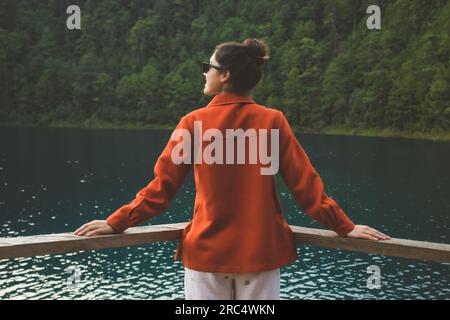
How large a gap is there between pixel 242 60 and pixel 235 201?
2.29 ft

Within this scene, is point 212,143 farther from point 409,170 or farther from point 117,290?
point 409,170

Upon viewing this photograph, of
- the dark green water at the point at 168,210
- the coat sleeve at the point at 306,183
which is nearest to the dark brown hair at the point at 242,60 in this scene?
the coat sleeve at the point at 306,183

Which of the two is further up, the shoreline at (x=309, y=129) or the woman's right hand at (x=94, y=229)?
the woman's right hand at (x=94, y=229)

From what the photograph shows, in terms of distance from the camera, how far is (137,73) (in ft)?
387

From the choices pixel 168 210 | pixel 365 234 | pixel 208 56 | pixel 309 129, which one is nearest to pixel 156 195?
pixel 365 234

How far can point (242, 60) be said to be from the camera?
2990mm

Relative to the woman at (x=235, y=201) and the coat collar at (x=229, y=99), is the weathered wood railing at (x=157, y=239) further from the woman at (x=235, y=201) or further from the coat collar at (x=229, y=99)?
the coat collar at (x=229, y=99)

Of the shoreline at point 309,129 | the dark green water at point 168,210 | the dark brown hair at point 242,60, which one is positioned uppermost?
the dark brown hair at point 242,60

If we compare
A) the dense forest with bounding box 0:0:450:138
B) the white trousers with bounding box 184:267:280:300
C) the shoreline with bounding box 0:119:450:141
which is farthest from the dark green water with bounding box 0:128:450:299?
the white trousers with bounding box 184:267:280:300

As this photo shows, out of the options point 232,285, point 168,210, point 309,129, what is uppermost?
point 232,285

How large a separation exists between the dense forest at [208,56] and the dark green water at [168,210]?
11.9 m

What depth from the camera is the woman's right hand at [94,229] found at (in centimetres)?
293

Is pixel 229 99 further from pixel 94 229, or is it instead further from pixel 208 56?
pixel 208 56
